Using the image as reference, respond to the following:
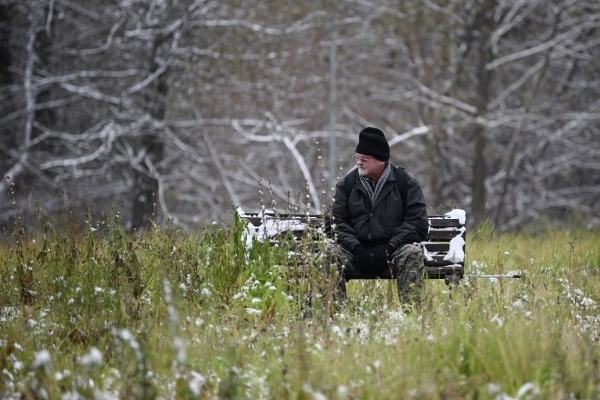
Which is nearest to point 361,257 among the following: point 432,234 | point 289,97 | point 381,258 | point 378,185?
point 381,258

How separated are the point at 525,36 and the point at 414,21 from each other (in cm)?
305

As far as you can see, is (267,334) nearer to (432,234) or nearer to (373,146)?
(373,146)

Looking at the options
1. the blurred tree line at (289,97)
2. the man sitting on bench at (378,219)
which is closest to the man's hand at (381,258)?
the man sitting on bench at (378,219)

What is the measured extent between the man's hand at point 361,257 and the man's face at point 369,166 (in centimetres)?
56

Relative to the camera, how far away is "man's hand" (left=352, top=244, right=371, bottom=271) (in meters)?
6.21

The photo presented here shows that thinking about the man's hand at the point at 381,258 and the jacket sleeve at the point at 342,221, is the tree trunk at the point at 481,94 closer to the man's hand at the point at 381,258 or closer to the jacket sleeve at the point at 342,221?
the jacket sleeve at the point at 342,221

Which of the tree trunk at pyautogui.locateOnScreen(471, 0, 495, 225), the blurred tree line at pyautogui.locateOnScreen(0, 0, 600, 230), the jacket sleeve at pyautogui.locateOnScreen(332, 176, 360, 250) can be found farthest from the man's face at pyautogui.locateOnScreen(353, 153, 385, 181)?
the tree trunk at pyautogui.locateOnScreen(471, 0, 495, 225)

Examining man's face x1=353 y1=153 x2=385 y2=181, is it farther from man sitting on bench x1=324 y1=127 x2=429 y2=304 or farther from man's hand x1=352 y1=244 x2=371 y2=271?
man's hand x1=352 y1=244 x2=371 y2=271

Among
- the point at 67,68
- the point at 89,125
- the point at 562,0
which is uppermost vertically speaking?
the point at 562,0

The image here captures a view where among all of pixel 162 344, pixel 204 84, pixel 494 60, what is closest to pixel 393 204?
pixel 162 344

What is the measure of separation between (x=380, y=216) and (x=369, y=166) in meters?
0.39

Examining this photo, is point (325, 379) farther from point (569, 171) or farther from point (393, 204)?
point (569, 171)

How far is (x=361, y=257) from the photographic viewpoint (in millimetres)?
6211

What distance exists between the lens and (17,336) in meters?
4.90
